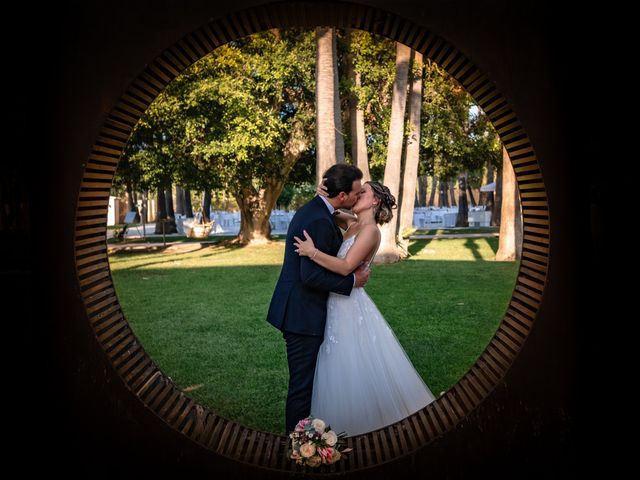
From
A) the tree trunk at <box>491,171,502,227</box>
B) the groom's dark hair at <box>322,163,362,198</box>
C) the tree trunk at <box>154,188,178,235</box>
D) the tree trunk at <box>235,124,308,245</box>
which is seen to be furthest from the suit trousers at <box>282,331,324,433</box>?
the tree trunk at <box>491,171,502,227</box>

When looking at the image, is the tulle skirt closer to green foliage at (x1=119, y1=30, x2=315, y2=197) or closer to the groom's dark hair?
the groom's dark hair

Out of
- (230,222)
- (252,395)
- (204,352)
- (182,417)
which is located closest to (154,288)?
(204,352)

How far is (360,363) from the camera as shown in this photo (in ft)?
15.2

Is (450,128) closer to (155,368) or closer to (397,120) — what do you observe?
(397,120)

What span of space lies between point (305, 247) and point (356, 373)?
1.11 meters

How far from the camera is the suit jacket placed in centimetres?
419

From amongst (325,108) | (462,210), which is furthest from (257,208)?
(462,210)

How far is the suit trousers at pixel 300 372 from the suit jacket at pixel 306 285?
0.29 ft

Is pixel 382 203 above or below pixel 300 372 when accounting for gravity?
above

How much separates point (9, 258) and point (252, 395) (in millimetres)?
3677

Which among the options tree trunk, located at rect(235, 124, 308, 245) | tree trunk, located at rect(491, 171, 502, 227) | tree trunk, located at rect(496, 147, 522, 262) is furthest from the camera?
tree trunk, located at rect(491, 171, 502, 227)

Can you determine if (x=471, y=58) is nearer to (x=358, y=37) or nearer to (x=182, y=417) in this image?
(x=182, y=417)

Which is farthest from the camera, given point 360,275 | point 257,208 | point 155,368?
point 257,208

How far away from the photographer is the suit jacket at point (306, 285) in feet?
13.8
